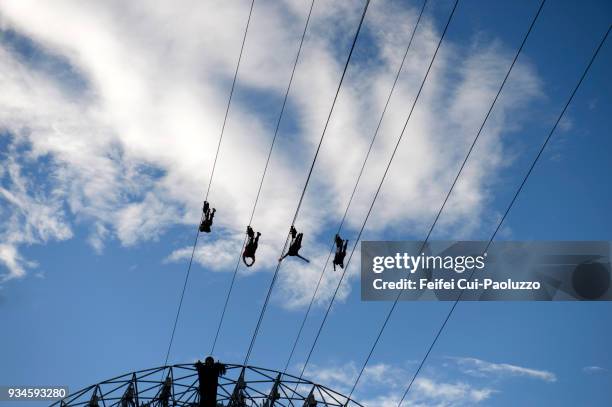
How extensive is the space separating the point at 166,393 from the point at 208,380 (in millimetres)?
2451

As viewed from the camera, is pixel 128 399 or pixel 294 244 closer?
pixel 294 244

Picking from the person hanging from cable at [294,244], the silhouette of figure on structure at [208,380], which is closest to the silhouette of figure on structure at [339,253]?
the person hanging from cable at [294,244]

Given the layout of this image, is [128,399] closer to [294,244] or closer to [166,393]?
[166,393]

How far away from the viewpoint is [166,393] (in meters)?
27.6

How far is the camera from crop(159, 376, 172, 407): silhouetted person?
90.0 ft

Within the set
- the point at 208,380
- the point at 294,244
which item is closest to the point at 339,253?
the point at 294,244

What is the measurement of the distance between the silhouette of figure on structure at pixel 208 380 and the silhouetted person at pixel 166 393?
1.83 m

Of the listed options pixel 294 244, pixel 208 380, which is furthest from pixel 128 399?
pixel 294 244

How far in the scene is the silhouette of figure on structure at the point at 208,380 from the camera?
25.8m

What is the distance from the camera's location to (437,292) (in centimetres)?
3008

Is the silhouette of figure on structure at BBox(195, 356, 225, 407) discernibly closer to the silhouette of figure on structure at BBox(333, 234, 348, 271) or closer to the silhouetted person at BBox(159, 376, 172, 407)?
the silhouetted person at BBox(159, 376, 172, 407)

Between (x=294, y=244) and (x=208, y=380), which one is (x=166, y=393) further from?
(x=294, y=244)

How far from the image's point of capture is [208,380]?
26234mm

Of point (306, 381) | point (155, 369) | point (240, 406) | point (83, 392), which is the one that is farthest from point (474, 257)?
point (83, 392)
